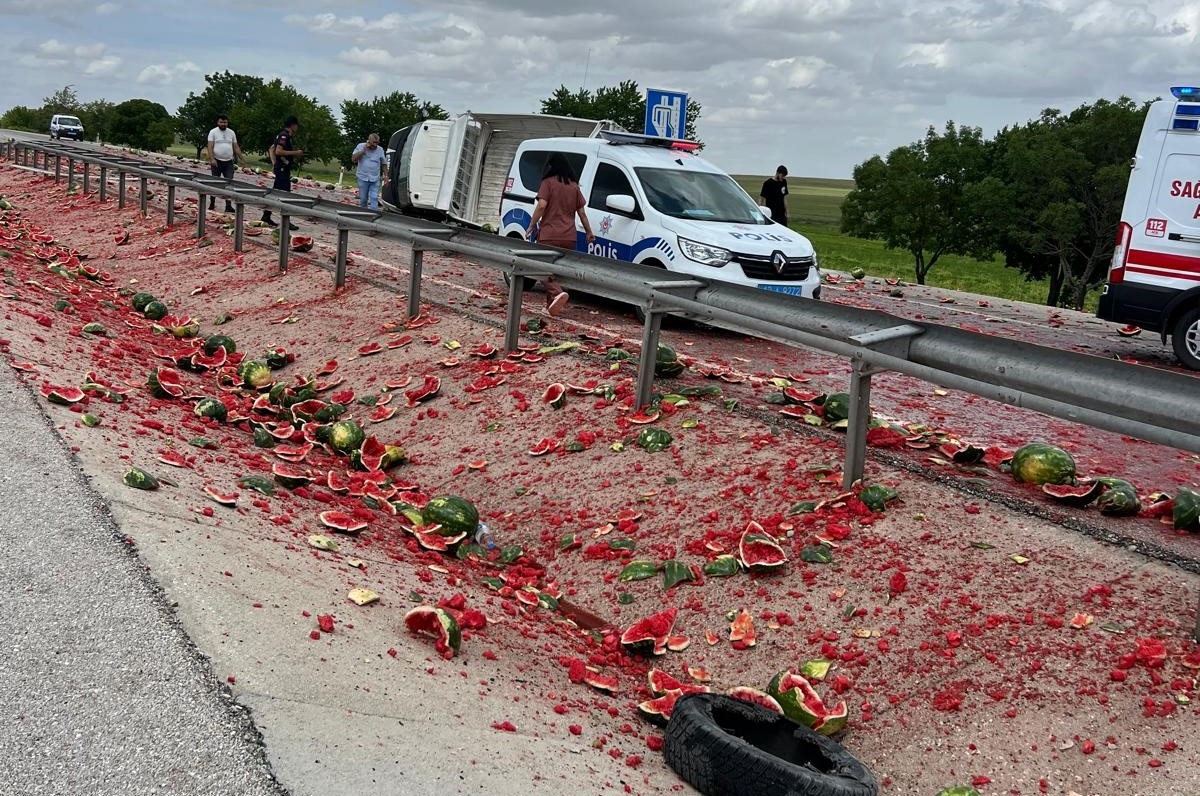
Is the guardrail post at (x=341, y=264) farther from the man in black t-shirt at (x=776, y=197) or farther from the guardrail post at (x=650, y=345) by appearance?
the man in black t-shirt at (x=776, y=197)

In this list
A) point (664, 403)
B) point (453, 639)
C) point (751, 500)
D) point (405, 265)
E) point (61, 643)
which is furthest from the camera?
point (405, 265)

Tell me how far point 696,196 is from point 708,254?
1599 millimetres

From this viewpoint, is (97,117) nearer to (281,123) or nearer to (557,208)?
(281,123)

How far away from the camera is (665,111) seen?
23.1 m

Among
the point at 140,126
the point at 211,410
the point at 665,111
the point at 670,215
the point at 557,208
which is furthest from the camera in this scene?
the point at 140,126

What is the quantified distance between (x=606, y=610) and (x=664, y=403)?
2.48 m

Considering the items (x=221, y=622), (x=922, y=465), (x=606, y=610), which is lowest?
(x=606, y=610)

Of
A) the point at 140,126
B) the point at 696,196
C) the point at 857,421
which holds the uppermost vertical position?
the point at 140,126

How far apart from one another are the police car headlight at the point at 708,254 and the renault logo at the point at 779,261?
559 millimetres

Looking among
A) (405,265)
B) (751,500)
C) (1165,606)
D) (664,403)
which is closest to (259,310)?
(405,265)

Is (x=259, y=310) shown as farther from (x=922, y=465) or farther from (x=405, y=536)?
(x=922, y=465)

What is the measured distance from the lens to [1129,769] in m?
4.48

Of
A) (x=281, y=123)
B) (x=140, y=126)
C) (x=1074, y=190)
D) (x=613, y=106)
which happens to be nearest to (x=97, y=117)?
(x=140, y=126)

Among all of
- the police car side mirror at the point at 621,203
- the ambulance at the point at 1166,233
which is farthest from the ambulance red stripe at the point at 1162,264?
the police car side mirror at the point at 621,203
